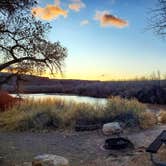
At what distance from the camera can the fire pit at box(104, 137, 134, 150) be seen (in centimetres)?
958

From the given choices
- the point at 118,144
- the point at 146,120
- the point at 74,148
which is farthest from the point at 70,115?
the point at 118,144

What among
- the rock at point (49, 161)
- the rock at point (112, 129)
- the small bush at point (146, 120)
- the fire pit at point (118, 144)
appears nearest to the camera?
the rock at point (49, 161)

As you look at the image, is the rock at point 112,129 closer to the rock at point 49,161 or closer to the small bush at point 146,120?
the small bush at point 146,120

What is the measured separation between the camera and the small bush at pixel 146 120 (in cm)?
1212

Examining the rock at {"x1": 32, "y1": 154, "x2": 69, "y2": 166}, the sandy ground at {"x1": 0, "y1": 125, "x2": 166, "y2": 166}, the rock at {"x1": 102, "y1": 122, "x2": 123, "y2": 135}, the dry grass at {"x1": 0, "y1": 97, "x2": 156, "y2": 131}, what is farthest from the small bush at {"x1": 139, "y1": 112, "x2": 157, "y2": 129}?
the rock at {"x1": 32, "y1": 154, "x2": 69, "y2": 166}

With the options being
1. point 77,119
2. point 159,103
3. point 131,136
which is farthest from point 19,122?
point 159,103

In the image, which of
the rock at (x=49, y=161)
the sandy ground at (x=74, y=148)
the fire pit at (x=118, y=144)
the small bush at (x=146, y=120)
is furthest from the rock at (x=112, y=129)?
the rock at (x=49, y=161)

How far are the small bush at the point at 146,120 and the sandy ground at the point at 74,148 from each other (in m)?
0.34

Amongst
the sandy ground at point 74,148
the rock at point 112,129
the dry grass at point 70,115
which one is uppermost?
the dry grass at point 70,115

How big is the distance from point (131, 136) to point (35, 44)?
508 centimetres

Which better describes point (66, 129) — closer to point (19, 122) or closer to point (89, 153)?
point (19, 122)

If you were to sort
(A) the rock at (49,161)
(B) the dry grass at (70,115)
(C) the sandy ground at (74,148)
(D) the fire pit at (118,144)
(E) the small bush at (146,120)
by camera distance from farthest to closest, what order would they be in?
(B) the dry grass at (70,115) → (E) the small bush at (146,120) → (D) the fire pit at (118,144) → (C) the sandy ground at (74,148) → (A) the rock at (49,161)

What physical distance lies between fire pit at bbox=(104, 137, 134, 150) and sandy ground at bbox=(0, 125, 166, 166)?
0.18 meters

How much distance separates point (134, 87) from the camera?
33844mm
